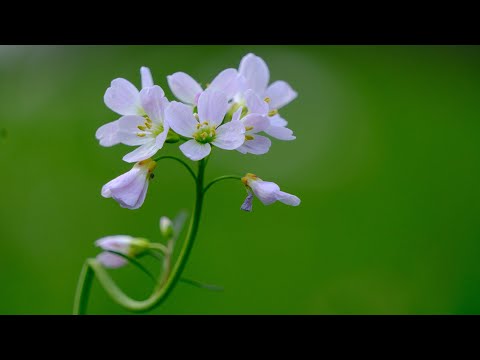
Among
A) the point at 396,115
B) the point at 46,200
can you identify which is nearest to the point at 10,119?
the point at 46,200

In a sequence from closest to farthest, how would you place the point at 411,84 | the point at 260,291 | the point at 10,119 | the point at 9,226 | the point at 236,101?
the point at 236,101 < the point at 260,291 < the point at 9,226 < the point at 10,119 < the point at 411,84

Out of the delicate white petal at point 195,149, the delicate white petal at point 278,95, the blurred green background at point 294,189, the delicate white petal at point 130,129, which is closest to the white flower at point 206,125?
the delicate white petal at point 195,149

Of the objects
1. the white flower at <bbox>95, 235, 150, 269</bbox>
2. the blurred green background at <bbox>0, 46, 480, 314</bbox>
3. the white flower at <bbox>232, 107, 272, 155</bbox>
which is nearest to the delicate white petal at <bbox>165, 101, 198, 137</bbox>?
the white flower at <bbox>232, 107, 272, 155</bbox>

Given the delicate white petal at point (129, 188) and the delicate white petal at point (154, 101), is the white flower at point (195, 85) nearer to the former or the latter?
the delicate white petal at point (154, 101)

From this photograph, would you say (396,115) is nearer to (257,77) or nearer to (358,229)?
(358,229)

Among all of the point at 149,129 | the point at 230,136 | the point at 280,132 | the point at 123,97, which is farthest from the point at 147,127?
the point at 280,132

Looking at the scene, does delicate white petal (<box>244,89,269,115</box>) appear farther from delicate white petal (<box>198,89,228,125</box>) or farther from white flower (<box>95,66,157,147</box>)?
white flower (<box>95,66,157,147</box>)
